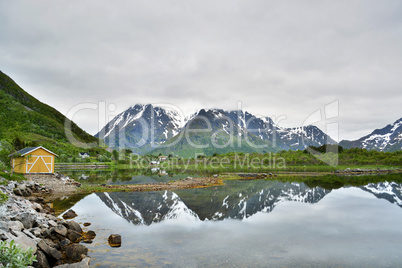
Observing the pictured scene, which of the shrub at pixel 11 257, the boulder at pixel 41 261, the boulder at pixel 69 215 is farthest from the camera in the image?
the boulder at pixel 69 215

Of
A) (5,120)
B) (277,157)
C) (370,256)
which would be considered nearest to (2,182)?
(370,256)

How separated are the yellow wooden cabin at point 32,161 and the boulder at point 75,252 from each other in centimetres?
3748

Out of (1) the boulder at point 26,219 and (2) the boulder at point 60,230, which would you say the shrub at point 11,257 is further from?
(1) the boulder at point 26,219

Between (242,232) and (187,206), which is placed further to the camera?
(187,206)

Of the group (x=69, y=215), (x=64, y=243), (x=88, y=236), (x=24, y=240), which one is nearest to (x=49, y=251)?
(x=24, y=240)

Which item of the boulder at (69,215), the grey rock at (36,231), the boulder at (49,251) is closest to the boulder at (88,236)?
the grey rock at (36,231)

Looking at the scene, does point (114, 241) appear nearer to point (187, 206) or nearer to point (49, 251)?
point (49, 251)

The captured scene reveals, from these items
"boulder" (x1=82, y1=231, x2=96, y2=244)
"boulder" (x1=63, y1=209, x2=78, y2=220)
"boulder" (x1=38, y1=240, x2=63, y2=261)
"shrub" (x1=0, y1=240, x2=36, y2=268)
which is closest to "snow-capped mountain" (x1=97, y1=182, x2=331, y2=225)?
"boulder" (x1=63, y1=209, x2=78, y2=220)

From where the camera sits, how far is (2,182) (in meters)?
28.2

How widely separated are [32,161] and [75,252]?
40.2 m

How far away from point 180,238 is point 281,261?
6795 millimetres

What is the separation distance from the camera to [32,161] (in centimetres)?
4622

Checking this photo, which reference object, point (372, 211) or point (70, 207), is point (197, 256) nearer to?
point (70, 207)

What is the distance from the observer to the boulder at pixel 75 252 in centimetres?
1334
